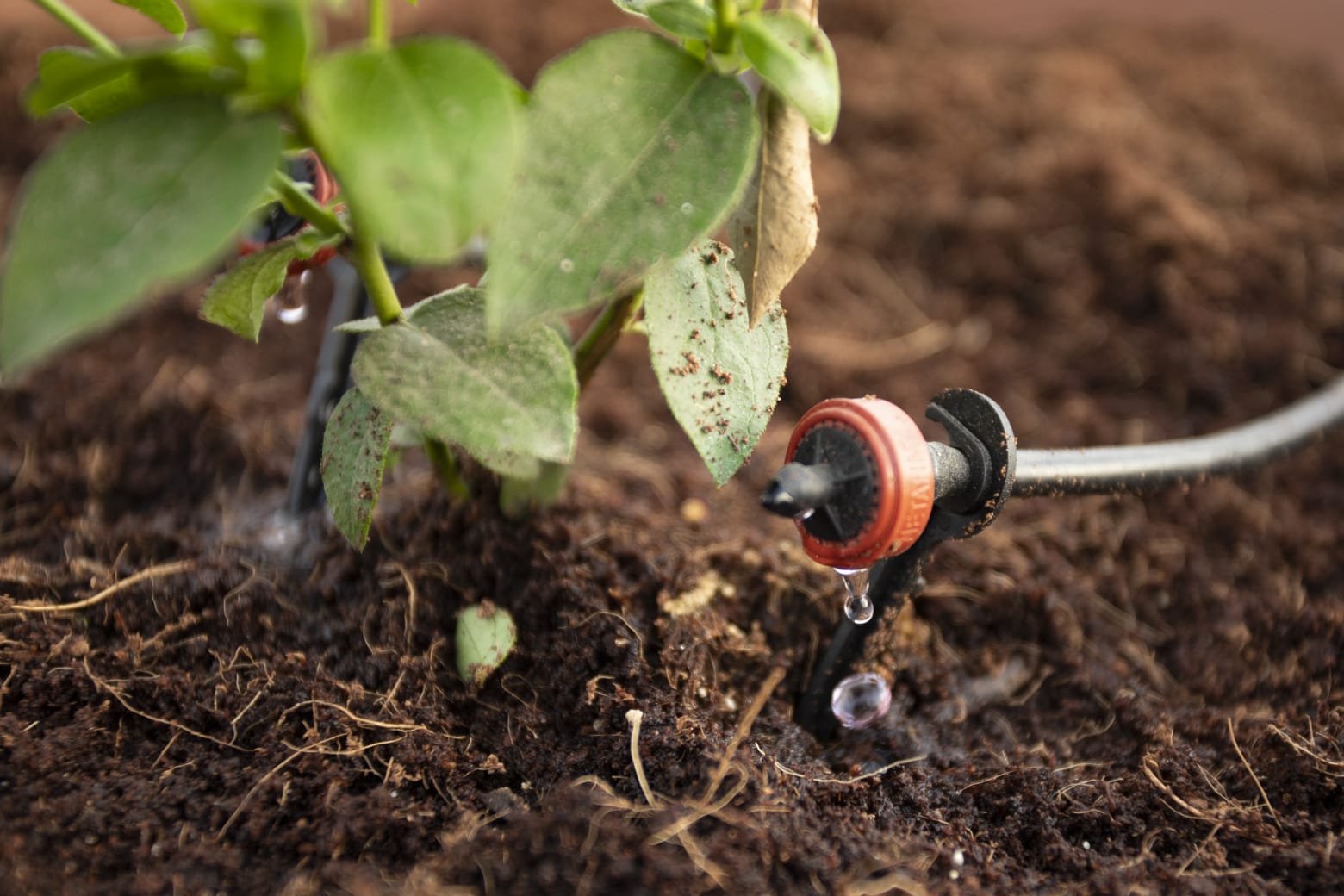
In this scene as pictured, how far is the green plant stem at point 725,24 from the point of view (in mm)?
589

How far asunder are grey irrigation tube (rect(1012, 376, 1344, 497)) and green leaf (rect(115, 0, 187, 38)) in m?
0.63

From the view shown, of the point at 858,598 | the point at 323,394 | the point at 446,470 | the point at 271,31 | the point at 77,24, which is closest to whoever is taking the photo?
the point at 271,31

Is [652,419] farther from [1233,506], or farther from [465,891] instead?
[465,891]

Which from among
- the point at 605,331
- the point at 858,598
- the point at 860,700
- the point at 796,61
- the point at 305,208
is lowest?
the point at 860,700

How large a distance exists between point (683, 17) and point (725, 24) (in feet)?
0.08

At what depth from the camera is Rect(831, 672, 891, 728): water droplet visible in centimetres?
80

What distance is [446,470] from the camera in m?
0.84

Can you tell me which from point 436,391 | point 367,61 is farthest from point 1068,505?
point 367,61

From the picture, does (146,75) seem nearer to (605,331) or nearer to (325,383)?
(605,331)

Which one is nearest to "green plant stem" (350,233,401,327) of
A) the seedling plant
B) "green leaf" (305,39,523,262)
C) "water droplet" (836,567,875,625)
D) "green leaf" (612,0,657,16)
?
the seedling plant

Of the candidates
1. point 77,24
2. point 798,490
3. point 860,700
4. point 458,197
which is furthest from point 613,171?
point 860,700

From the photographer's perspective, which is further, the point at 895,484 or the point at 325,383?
the point at 325,383

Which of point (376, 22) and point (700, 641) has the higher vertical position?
point (376, 22)

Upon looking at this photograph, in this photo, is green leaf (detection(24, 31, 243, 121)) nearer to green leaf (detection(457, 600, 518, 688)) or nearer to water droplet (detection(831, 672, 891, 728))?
green leaf (detection(457, 600, 518, 688))
